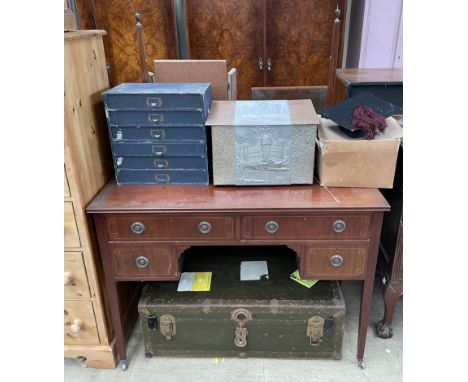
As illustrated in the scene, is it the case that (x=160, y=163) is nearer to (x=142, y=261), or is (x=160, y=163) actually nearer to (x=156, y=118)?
(x=156, y=118)

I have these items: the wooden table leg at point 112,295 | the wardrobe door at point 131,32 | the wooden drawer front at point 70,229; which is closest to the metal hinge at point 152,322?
the wooden table leg at point 112,295

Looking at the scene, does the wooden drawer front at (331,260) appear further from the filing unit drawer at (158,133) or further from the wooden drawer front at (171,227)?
the filing unit drawer at (158,133)

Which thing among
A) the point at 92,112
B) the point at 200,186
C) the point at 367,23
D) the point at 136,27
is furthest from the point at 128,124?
the point at 367,23

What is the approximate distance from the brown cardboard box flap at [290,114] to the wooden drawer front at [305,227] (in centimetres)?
35

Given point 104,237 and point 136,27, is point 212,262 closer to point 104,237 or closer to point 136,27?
point 104,237

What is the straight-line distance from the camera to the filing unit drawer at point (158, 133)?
1411 mm

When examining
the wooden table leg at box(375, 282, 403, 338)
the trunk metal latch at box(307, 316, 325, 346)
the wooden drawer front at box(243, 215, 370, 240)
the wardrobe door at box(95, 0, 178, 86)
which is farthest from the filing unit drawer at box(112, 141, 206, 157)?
the wardrobe door at box(95, 0, 178, 86)

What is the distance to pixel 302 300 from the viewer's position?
5.12 feet

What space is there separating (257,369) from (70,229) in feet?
3.26

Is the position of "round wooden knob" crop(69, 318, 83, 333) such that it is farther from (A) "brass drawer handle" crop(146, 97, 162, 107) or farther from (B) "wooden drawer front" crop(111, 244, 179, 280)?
(A) "brass drawer handle" crop(146, 97, 162, 107)

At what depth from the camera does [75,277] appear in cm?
149

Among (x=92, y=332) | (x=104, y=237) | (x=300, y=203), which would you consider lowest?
(x=92, y=332)

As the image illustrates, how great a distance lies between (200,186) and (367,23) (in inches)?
88.5
